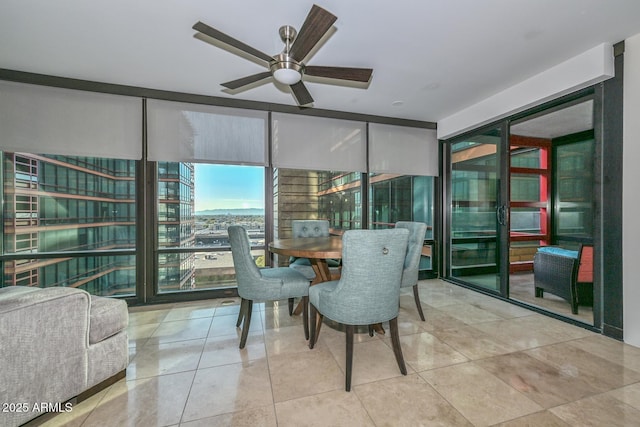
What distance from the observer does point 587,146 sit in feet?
13.7

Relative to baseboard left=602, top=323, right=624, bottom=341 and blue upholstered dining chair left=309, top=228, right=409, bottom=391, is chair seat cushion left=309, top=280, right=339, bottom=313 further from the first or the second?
baseboard left=602, top=323, right=624, bottom=341

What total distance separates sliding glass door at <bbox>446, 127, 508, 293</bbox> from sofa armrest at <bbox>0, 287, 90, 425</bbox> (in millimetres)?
4136

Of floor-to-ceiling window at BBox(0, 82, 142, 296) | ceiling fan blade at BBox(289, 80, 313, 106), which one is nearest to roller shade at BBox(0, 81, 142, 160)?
floor-to-ceiling window at BBox(0, 82, 142, 296)

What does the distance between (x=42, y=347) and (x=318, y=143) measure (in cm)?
333

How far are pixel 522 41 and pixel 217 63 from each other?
9.21 feet

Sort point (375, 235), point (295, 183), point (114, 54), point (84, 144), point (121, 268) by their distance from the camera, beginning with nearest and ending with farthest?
point (375, 235) → point (114, 54) → point (84, 144) → point (121, 268) → point (295, 183)

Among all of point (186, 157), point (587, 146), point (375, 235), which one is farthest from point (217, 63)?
point (587, 146)

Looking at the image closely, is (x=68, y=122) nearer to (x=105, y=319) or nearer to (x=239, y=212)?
(x=239, y=212)

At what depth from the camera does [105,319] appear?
1708mm

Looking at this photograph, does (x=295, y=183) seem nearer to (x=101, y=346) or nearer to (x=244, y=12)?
(x=244, y=12)

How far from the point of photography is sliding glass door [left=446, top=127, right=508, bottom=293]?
11.6 ft

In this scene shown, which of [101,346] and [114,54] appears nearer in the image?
[101,346]

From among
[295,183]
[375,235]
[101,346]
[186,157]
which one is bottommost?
[101,346]

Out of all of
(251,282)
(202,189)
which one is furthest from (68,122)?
(251,282)
